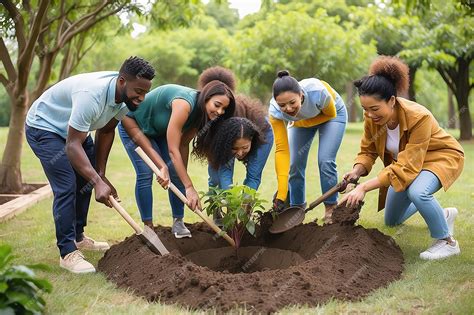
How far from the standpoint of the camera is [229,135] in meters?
4.54

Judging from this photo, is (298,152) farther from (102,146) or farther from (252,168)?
(102,146)

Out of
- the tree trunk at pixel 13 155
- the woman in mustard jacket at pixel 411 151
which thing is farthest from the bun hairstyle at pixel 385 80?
the tree trunk at pixel 13 155

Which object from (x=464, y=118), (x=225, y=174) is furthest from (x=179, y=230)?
(x=464, y=118)

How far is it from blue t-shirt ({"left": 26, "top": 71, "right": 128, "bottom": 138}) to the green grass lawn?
1.00 metres

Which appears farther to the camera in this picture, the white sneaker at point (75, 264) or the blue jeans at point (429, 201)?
the blue jeans at point (429, 201)

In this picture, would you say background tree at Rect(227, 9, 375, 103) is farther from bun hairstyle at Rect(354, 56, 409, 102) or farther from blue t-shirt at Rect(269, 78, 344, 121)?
bun hairstyle at Rect(354, 56, 409, 102)

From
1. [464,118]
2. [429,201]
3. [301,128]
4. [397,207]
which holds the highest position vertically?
[301,128]

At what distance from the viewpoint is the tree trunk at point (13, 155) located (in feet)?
25.2

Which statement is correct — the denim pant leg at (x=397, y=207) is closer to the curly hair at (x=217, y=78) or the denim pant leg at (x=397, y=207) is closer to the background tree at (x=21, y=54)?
the curly hair at (x=217, y=78)

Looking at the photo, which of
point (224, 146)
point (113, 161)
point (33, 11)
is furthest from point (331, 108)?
point (113, 161)

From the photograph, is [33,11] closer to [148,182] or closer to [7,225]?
[7,225]

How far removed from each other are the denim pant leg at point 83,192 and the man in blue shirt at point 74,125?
9.0 inches

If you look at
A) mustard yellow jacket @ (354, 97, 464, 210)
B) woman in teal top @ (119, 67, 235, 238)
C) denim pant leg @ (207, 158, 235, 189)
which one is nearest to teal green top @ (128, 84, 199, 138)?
woman in teal top @ (119, 67, 235, 238)

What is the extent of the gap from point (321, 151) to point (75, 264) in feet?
7.96
